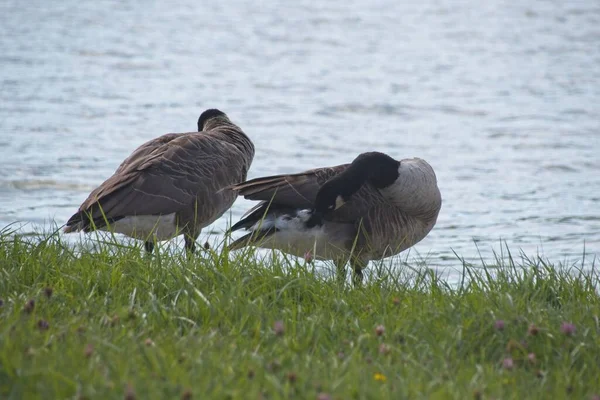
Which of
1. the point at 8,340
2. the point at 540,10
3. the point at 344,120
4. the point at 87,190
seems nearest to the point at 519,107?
the point at 344,120

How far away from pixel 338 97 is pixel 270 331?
13.8 meters

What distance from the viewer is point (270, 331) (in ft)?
15.6

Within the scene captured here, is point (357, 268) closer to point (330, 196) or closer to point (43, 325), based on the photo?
point (330, 196)

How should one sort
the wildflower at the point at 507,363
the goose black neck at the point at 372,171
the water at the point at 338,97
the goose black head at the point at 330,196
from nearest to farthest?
the wildflower at the point at 507,363, the goose black head at the point at 330,196, the goose black neck at the point at 372,171, the water at the point at 338,97

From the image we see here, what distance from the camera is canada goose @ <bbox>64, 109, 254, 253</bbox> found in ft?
23.6

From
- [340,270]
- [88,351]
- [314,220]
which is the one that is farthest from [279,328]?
[314,220]

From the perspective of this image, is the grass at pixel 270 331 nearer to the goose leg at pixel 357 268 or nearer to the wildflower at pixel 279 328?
the wildflower at pixel 279 328

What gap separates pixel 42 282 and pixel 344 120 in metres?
11.5

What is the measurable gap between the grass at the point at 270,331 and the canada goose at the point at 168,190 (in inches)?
40.6

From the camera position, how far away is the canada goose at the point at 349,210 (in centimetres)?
703

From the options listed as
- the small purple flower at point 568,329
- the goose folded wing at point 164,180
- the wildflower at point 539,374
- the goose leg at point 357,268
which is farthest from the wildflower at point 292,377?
the goose folded wing at point 164,180

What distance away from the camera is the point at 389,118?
1680 cm

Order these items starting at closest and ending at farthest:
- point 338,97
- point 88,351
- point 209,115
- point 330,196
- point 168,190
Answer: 1. point 88,351
2. point 330,196
3. point 168,190
4. point 209,115
5. point 338,97

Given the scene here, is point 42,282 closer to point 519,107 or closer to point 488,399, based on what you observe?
point 488,399
